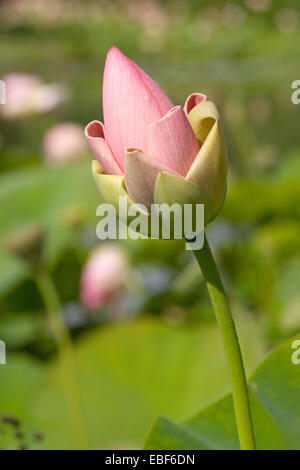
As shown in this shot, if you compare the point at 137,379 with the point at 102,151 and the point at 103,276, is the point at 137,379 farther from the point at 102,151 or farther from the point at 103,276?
the point at 102,151

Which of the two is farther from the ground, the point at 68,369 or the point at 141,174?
the point at 141,174

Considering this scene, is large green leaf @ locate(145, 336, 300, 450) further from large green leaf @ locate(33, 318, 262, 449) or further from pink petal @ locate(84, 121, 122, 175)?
large green leaf @ locate(33, 318, 262, 449)

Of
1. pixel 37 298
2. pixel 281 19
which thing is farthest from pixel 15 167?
pixel 281 19

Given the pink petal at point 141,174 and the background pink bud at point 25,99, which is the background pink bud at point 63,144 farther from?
the pink petal at point 141,174

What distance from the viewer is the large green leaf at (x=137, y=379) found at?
833 mm

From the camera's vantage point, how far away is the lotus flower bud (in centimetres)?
27

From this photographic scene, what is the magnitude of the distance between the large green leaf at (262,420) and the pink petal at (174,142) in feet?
0.41

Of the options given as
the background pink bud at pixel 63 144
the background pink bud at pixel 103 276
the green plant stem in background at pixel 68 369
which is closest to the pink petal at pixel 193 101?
the green plant stem in background at pixel 68 369

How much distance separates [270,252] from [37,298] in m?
0.41

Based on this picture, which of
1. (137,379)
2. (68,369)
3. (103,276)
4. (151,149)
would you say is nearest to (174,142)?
(151,149)

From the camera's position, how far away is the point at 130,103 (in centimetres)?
28

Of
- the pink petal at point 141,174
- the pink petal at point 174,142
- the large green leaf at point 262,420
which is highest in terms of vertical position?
the pink petal at point 174,142

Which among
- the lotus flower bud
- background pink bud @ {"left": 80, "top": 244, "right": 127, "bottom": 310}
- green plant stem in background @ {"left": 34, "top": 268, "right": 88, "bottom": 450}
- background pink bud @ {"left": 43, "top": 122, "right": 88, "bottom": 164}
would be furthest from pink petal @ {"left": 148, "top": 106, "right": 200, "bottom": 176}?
background pink bud @ {"left": 43, "top": 122, "right": 88, "bottom": 164}

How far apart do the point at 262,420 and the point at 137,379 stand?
55 centimetres
